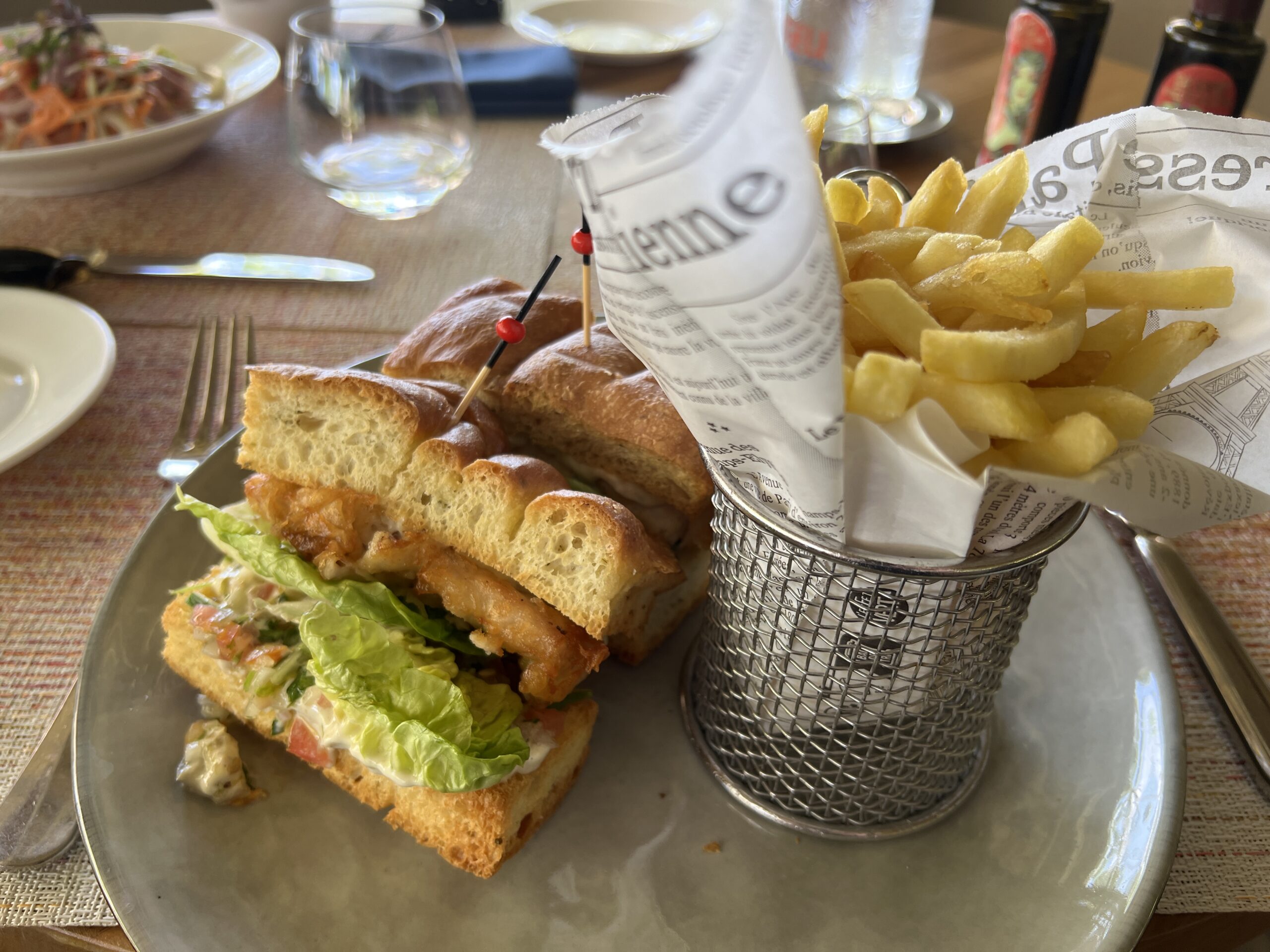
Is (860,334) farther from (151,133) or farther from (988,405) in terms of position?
(151,133)

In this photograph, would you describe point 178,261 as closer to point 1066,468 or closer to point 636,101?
point 636,101

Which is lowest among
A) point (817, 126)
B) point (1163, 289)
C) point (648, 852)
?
point (648, 852)

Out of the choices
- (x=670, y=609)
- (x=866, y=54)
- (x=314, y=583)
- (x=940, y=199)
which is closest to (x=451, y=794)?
(x=314, y=583)

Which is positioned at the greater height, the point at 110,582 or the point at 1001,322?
the point at 1001,322

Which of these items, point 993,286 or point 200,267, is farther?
point 200,267

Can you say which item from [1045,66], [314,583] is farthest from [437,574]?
[1045,66]

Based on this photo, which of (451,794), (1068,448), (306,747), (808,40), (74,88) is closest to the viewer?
(1068,448)

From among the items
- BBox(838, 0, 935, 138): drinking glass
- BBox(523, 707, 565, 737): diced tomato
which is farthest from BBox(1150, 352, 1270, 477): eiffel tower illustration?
BBox(838, 0, 935, 138): drinking glass

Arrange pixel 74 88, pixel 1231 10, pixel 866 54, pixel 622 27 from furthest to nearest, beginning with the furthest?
pixel 622 27 → pixel 866 54 → pixel 74 88 → pixel 1231 10
